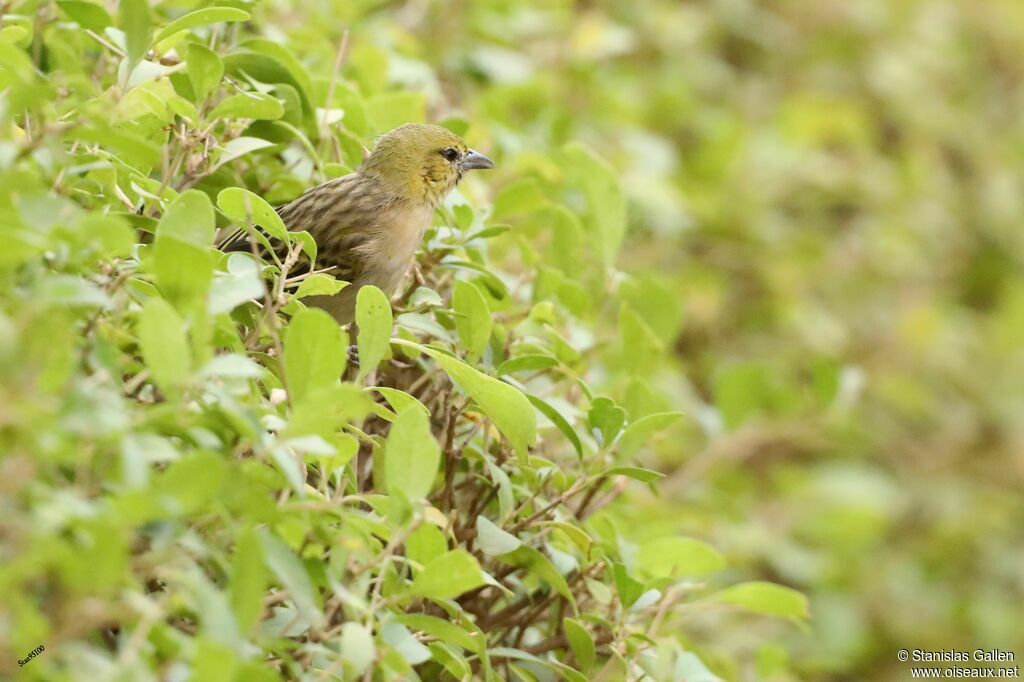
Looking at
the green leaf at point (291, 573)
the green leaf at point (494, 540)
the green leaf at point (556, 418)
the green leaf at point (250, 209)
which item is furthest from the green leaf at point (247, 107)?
the green leaf at point (291, 573)

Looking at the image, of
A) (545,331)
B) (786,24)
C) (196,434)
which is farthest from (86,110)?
(786,24)

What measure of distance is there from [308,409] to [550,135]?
2.71 metres

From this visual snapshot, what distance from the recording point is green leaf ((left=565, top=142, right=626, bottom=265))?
2674 mm

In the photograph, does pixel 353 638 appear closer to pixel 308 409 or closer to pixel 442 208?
pixel 308 409

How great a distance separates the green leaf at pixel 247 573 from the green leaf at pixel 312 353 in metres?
0.24

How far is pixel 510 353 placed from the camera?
7.94 feet

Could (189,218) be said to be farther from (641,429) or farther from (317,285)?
(641,429)

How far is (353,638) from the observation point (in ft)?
4.52

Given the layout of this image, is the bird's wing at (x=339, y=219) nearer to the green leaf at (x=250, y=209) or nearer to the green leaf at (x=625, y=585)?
the green leaf at (x=250, y=209)

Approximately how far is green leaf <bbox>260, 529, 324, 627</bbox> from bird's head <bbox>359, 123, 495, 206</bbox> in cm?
150

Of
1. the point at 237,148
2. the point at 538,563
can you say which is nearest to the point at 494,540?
the point at 538,563

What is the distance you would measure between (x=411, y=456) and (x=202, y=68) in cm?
79

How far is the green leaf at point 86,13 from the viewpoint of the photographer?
185 centimetres

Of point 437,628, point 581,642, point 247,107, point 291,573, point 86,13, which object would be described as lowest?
point 581,642
